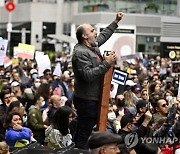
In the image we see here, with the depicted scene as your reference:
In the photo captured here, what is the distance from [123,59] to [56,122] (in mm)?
16251

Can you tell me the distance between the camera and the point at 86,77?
747cm

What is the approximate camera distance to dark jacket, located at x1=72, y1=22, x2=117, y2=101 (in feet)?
A: 24.3

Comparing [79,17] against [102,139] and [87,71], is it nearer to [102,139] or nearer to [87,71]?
[87,71]

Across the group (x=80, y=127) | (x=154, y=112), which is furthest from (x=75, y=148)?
(x=154, y=112)

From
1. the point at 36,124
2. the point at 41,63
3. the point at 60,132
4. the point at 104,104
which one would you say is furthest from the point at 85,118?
the point at 41,63

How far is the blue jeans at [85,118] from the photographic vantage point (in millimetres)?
7719

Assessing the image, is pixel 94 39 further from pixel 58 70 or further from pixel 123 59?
pixel 123 59

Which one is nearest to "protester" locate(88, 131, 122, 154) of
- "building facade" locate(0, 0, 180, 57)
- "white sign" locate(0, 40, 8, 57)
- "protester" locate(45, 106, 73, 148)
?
"protester" locate(45, 106, 73, 148)

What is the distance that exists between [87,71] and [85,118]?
2.13 ft

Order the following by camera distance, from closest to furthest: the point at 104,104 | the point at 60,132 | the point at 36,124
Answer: the point at 104,104
the point at 60,132
the point at 36,124

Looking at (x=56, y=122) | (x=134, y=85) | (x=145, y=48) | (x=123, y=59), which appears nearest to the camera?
(x=56, y=122)

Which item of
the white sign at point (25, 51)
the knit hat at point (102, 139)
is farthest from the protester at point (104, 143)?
the white sign at point (25, 51)

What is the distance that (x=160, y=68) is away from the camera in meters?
26.2

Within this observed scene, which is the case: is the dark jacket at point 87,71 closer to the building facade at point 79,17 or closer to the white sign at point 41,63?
the white sign at point 41,63
